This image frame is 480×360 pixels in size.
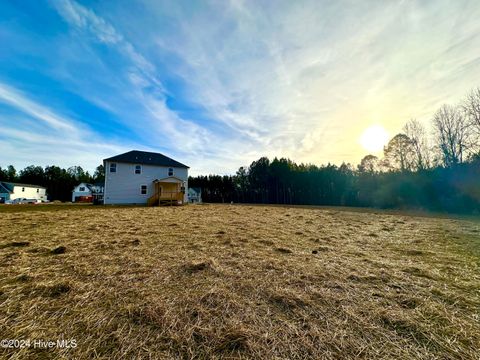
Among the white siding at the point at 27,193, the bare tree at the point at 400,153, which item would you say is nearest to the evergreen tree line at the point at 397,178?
the bare tree at the point at 400,153

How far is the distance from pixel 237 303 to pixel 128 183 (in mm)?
21795

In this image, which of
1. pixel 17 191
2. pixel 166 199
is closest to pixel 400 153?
pixel 166 199

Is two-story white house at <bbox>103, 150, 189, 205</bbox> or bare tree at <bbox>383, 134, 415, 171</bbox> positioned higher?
bare tree at <bbox>383, 134, 415, 171</bbox>

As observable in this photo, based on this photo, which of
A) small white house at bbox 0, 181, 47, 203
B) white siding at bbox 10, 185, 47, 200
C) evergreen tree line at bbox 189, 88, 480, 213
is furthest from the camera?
white siding at bbox 10, 185, 47, 200

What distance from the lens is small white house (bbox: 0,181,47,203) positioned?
117 feet

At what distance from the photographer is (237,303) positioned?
2.19m

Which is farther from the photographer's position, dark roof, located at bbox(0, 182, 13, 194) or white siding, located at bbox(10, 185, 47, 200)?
white siding, located at bbox(10, 185, 47, 200)

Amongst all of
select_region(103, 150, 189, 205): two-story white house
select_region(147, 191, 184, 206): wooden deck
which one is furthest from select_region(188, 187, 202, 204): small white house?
select_region(147, 191, 184, 206): wooden deck

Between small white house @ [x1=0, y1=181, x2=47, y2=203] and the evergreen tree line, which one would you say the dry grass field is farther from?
small white house @ [x1=0, y1=181, x2=47, y2=203]

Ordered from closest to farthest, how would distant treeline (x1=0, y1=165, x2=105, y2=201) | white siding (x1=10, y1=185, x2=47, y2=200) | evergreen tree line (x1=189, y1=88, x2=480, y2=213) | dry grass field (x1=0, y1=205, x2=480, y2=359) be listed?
dry grass field (x1=0, y1=205, x2=480, y2=359), evergreen tree line (x1=189, y1=88, x2=480, y2=213), white siding (x1=10, y1=185, x2=47, y2=200), distant treeline (x1=0, y1=165, x2=105, y2=201)

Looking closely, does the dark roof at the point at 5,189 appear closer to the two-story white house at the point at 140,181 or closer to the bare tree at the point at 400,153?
the two-story white house at the point at 140,181

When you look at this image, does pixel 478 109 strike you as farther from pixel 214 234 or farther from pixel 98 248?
pixel 98 248

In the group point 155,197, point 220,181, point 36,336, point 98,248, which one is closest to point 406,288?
point 36,336

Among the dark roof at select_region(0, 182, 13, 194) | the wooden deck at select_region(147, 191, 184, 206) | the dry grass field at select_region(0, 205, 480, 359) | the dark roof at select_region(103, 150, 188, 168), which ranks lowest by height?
the dry grass field at select_region(0, 205, 480, 359)
